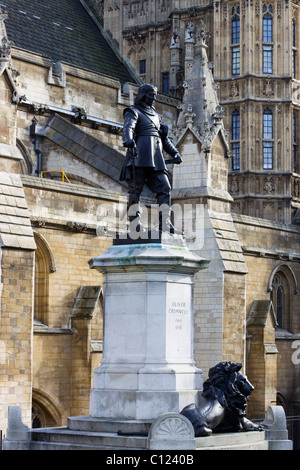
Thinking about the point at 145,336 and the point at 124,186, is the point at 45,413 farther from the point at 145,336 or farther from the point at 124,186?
the point at 145,336

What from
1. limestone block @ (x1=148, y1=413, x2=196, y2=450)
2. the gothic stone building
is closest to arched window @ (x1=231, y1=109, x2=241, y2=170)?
the gothic stone building

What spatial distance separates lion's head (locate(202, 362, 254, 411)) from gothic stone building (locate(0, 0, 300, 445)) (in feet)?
23.7

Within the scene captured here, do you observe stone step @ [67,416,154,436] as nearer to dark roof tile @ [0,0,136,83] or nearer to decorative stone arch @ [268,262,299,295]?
decorative stone arch @ [268,262,299,295]

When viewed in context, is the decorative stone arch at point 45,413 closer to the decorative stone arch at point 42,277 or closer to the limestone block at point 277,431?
the decorative stone arch at point 42,277

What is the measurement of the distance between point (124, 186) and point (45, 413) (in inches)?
285

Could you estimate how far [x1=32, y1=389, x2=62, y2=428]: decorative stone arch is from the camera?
25594 millimetres

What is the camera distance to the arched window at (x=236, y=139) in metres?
38.9

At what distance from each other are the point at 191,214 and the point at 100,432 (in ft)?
45.0

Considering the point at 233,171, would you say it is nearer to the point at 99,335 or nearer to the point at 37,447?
the point at 99,335

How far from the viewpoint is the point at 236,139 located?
38969 mm

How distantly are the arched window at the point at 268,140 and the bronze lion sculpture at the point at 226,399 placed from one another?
2251 cm

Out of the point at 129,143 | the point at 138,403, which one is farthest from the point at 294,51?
the point at 138,403

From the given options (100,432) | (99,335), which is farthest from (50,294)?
(100,432)
